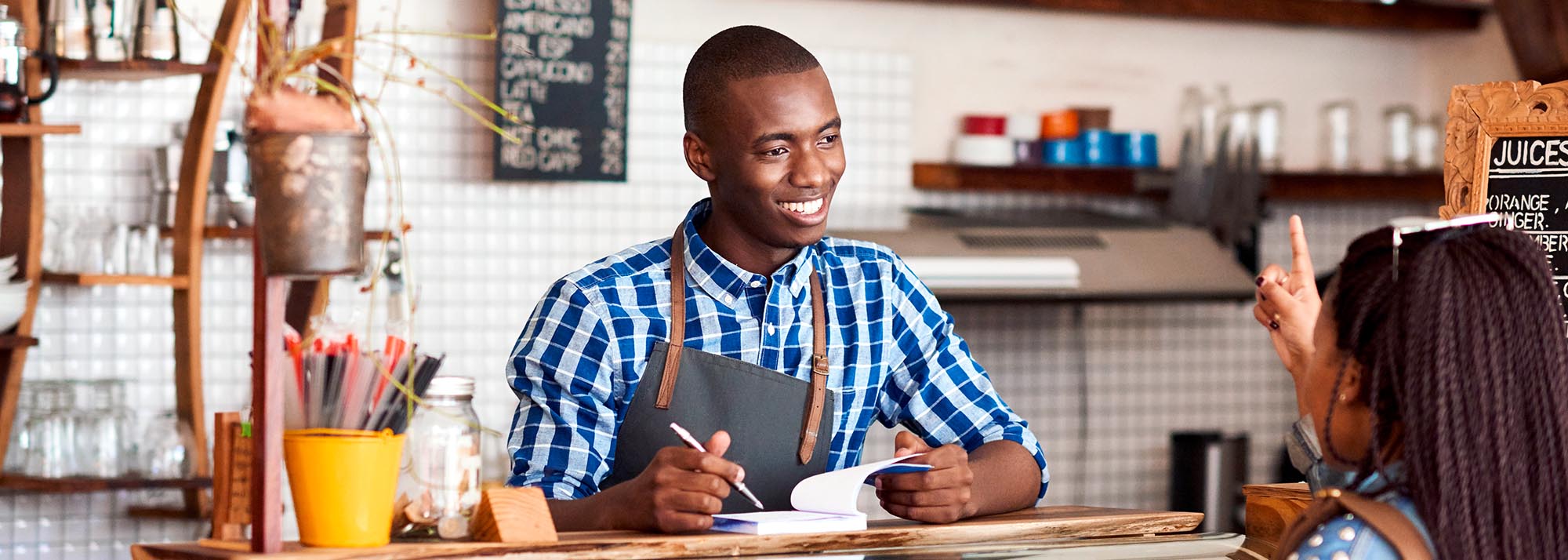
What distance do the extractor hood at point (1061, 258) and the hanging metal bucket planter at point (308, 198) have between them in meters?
2.55

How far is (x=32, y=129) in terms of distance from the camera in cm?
316

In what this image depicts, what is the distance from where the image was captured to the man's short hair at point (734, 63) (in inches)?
77.0

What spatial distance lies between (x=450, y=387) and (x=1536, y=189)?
152 cm

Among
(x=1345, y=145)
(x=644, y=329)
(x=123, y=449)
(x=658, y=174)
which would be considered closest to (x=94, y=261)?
(x=123, y=449)

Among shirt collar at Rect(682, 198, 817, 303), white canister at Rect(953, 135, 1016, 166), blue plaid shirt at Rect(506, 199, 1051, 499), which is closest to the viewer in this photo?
blue plaid shirt at Rect(506, 199, 1051, 499)

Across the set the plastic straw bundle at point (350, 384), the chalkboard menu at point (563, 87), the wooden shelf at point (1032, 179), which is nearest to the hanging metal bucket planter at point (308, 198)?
the plastic straw bundle at point (350, 384)

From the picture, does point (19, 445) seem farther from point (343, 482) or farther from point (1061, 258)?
point (1061, 258)

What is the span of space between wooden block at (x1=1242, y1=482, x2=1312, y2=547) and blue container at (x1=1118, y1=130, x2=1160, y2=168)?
2.52 m

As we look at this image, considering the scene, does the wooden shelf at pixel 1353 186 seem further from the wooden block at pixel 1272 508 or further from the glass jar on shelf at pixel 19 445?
the glass jar on shelf at pixel 19 445

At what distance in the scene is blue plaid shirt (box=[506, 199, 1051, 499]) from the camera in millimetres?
1901

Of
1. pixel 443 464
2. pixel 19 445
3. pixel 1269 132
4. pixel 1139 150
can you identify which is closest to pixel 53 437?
pixel 19 445

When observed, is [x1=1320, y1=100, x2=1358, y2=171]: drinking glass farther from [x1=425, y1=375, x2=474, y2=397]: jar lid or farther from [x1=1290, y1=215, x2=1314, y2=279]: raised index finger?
[x1=425, y1=375, x2=474, y2=397]: jar lid

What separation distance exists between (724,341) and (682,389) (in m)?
0.09

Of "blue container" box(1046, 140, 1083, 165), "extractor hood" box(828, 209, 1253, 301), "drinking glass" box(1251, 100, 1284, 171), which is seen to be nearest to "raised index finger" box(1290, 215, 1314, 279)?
"extractor hood" box(828, 209, 1253, 301)
